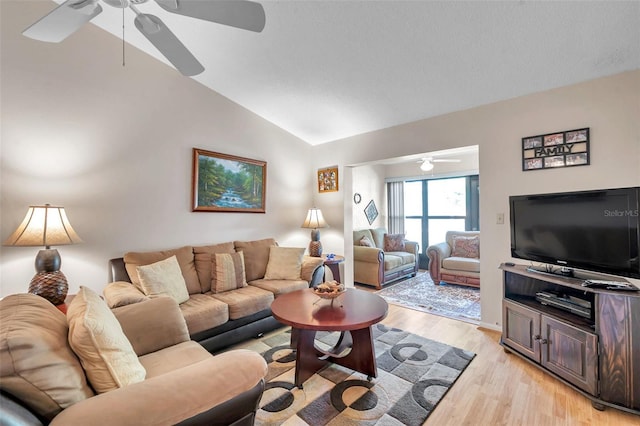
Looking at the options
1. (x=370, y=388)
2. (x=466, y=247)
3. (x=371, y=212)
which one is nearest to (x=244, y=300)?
(x=370, y=388)

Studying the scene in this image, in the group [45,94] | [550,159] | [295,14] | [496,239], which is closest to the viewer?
[295,14]

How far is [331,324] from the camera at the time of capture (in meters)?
1.81

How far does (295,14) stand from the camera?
212 cm

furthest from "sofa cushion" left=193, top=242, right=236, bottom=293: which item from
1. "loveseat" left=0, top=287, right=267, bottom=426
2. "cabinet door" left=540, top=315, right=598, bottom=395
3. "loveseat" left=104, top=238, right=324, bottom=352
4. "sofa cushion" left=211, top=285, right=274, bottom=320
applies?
"cabinet door" left=540, top=315, right=598, bottom=395

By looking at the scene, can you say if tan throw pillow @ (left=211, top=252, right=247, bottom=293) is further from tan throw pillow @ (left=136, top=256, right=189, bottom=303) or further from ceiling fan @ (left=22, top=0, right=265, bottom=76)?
ceiling fan @ (left=22, top=0, right=265, bottom=76)

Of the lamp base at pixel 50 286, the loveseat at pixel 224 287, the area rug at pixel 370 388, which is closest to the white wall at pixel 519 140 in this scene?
the area rug at pixel 370 388

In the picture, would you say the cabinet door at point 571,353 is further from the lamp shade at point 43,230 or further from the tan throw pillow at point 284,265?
the lamp shade at point 43,230

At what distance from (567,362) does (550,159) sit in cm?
170

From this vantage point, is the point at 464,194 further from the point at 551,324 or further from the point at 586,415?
the point at 586,415

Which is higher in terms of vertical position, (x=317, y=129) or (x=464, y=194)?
(x=317, y=129)

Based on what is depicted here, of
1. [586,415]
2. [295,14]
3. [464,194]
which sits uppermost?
[295,14]

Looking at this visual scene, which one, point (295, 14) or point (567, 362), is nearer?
point (567, 362)

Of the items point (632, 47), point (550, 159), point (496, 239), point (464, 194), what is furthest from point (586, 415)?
point (464, 194)

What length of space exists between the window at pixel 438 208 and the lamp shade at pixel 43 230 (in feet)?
19.0
